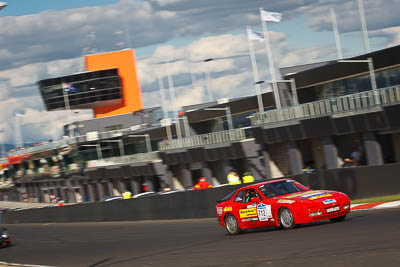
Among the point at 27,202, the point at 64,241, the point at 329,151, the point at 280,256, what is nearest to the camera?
the point at 280,256

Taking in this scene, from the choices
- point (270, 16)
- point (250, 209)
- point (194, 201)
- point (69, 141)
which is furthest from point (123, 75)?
point (250, 209)

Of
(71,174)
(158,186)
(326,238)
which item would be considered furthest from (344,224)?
(71,174)

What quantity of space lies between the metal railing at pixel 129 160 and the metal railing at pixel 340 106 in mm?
24660

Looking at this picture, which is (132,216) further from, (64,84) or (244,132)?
(64,84)

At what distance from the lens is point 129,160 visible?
229 feet

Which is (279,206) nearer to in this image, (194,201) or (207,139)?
(194,201)

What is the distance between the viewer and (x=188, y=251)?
1483 cm

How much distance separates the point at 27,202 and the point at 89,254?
99.1 metres

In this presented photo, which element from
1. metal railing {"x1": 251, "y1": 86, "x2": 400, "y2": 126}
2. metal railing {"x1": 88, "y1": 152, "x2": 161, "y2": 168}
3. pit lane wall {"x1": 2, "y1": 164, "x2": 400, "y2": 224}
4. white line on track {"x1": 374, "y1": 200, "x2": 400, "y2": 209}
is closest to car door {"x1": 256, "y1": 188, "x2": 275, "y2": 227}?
white line on track {"x1": 374, "y1": 200, "x2": 400, "y2": 209}

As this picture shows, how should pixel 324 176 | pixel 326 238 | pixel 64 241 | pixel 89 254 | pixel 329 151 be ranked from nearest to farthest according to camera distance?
1. pixel 326 238
2. pixel 89 254
3. pixel 324 176
4. pixel 64 241
5. pixel 329 151

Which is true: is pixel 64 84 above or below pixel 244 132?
above

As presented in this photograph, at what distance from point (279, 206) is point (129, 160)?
55.1 meters

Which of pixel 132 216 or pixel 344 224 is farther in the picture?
pixel 132 216

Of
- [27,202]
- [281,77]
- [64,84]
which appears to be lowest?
[27,202]
